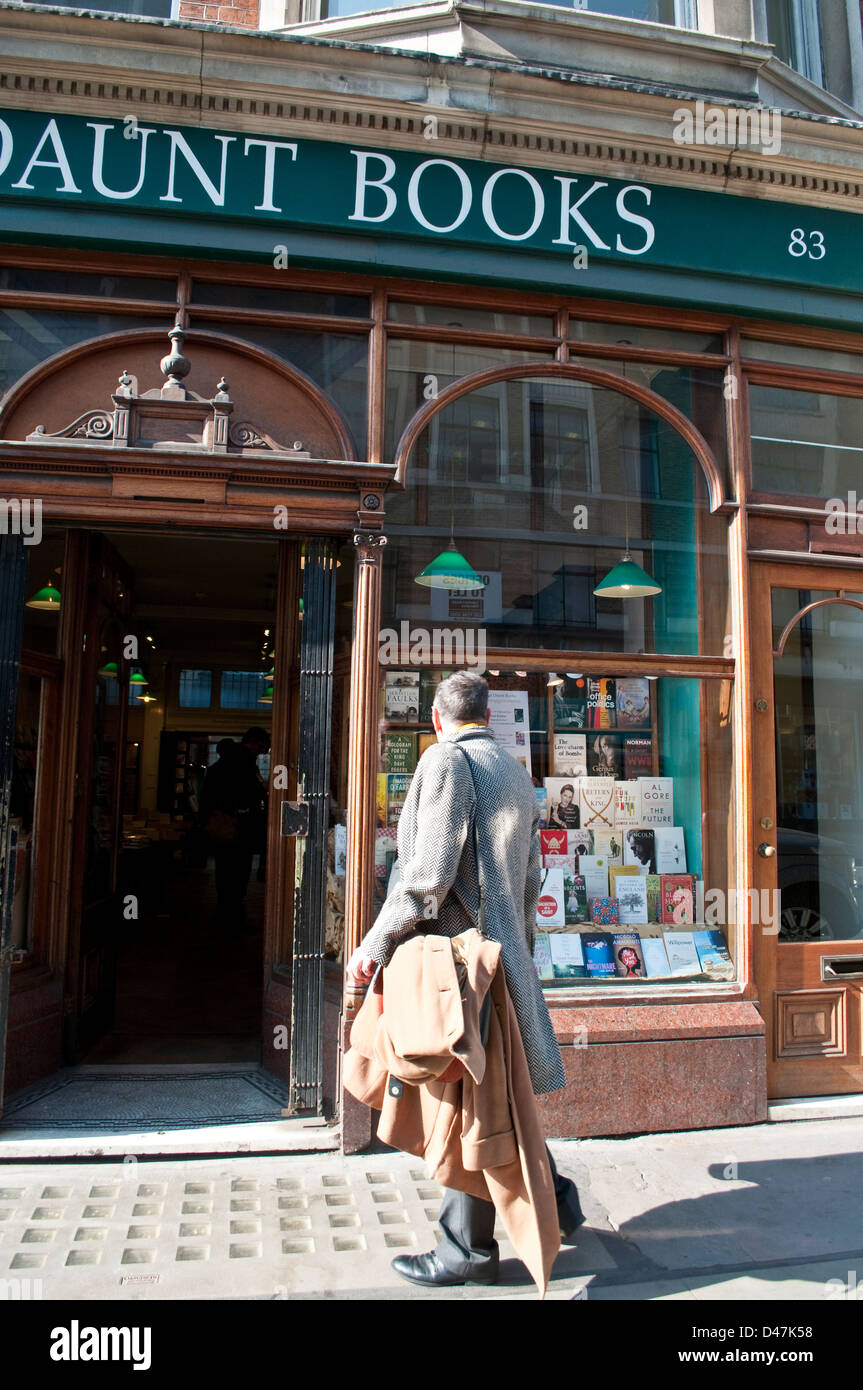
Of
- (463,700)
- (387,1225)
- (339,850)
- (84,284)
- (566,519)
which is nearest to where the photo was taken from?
(463,700)

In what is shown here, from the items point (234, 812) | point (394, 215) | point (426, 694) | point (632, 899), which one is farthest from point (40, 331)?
point (234, 812)

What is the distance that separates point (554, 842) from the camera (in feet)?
16.3

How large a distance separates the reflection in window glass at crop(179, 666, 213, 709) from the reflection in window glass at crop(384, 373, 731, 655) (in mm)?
14722

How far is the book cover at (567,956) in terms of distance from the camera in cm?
475

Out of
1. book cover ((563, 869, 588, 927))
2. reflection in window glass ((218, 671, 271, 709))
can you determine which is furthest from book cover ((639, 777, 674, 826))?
reflection in window glass ((218, 671, 271, 709))

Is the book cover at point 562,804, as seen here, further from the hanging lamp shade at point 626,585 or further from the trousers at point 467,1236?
the trousers at point 467,1236

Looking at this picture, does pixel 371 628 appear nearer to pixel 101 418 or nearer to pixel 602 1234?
pixel 101 418

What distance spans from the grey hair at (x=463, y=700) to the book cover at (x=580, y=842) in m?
1.99

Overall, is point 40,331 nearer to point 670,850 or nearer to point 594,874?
point 594,874

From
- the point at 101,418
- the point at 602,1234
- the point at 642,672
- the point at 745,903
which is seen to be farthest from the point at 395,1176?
the point at 101,418

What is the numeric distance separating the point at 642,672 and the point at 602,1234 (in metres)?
2.77

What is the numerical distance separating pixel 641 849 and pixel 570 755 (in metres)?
0.66

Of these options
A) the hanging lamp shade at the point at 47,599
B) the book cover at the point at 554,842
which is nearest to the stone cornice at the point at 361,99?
the hanging lamp shade at the point at 47,599

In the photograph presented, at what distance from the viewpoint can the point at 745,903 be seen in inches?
188
